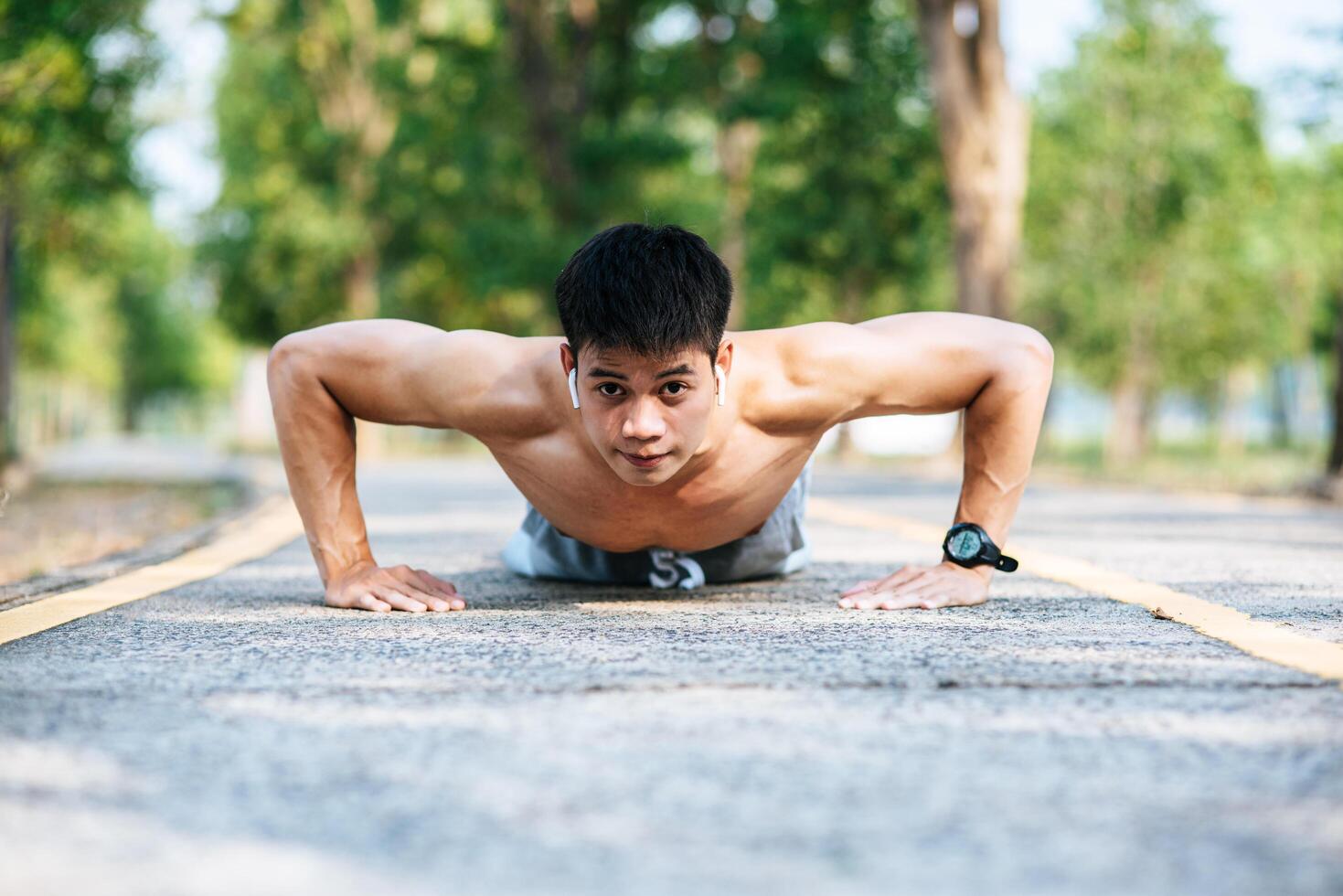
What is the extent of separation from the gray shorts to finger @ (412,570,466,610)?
1.73 feet

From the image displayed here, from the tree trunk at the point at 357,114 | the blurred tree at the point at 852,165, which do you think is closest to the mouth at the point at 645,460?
the blurred tree at the point at 852,165

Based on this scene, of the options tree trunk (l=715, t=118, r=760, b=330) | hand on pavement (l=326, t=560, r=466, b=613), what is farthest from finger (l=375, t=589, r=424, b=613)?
tree trunk (l=715, t=118, r=760, b=330)

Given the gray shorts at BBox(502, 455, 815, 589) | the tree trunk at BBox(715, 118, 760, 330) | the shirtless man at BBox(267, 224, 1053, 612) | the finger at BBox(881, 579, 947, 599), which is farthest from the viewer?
the tree trunk at BBox(715, 118, 760, 330)

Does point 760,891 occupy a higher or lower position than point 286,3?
lower

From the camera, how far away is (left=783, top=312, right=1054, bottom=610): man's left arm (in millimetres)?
3896

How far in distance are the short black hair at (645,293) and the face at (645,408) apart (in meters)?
0.04

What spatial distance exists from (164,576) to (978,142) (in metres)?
13.5

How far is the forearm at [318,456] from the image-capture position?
4043mm

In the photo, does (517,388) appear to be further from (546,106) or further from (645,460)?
(546,106)

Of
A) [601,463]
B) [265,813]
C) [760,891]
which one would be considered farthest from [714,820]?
[601,463]

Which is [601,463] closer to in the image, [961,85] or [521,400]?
[521,400]

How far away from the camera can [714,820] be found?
1.80 meters

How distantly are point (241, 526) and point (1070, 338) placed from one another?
29325 millimetres

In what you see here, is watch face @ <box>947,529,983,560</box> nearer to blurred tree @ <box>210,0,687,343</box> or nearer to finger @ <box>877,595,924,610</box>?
finger @ <box>877,595,924,610</box>
